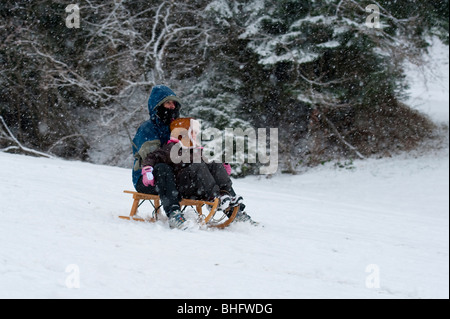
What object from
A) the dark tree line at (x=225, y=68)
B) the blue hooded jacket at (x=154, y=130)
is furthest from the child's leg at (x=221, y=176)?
the dark tree line at (x=225, y=68)

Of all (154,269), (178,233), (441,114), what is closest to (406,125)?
(441,114)

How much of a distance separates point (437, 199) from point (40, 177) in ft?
24.9

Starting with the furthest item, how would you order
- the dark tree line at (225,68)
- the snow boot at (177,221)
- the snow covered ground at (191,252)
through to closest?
the dark tree line at (225,68) < the snow boot at (177,221) < the snow covered ground at (191,252)

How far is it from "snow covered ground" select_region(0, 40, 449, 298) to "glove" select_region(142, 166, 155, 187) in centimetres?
31

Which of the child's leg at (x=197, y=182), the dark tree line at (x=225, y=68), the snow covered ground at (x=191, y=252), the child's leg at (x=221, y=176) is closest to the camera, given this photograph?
the snow covered ground at (x=191, y=252)

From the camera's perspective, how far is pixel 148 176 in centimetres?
355

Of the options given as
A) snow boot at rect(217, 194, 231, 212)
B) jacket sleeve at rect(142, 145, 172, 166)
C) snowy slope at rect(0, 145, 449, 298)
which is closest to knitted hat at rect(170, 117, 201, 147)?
jacket sleeve at rect(142, 145, 172, 166)

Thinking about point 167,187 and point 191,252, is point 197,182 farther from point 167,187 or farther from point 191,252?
point 191,252

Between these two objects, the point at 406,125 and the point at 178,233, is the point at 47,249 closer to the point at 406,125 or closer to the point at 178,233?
the point at 178,233

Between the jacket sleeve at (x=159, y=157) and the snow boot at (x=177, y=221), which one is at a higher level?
the jacket sleeve at (x=159, y=157)

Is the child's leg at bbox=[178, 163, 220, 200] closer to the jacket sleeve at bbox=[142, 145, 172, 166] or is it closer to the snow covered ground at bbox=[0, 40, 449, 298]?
Answer: the jacket sleeve at bbox=[142, 145, 172, 166]

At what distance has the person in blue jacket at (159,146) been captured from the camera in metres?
3.59

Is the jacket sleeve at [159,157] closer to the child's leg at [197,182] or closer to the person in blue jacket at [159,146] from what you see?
the person in blue jacket at [159,146]

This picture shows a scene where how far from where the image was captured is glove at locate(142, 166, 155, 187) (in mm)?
3547
